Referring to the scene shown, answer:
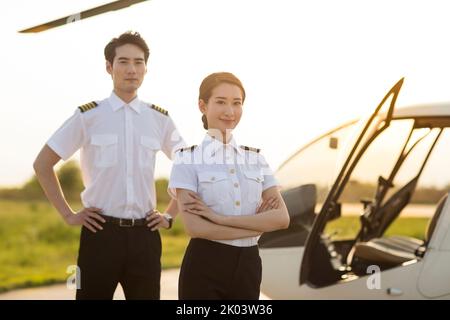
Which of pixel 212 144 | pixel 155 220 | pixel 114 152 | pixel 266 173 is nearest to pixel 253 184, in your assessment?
pixel 266 173

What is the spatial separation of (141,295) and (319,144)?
282cm

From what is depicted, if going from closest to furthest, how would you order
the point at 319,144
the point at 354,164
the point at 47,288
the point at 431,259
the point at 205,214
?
the point at 205,214 < the point at 431,259 < the point at 354,164 < the point at 319,144 < the point at 47,288

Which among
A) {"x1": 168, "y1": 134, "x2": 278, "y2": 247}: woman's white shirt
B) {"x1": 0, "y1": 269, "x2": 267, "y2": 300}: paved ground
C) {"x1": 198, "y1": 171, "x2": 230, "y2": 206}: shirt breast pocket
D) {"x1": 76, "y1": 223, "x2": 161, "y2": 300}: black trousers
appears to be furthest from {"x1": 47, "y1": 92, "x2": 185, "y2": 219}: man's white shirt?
{"x1": 0, "y1": 269, "x2": 267, "y2": 300}: paved ground

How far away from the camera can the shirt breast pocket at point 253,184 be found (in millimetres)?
2637

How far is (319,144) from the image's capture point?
18.4ft

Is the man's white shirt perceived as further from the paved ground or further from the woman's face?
the paved ground

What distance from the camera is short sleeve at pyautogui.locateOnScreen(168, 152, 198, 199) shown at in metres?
2.58

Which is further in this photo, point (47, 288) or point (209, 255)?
point (47, 288)

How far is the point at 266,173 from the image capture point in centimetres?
274

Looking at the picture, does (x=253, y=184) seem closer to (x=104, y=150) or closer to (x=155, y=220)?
(x=155, y=220)

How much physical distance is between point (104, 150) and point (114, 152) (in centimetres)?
5

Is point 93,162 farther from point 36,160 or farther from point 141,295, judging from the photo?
point 141,295

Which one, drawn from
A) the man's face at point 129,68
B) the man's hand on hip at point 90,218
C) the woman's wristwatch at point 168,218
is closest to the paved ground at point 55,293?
the woman's wristwatch at point 168,218
